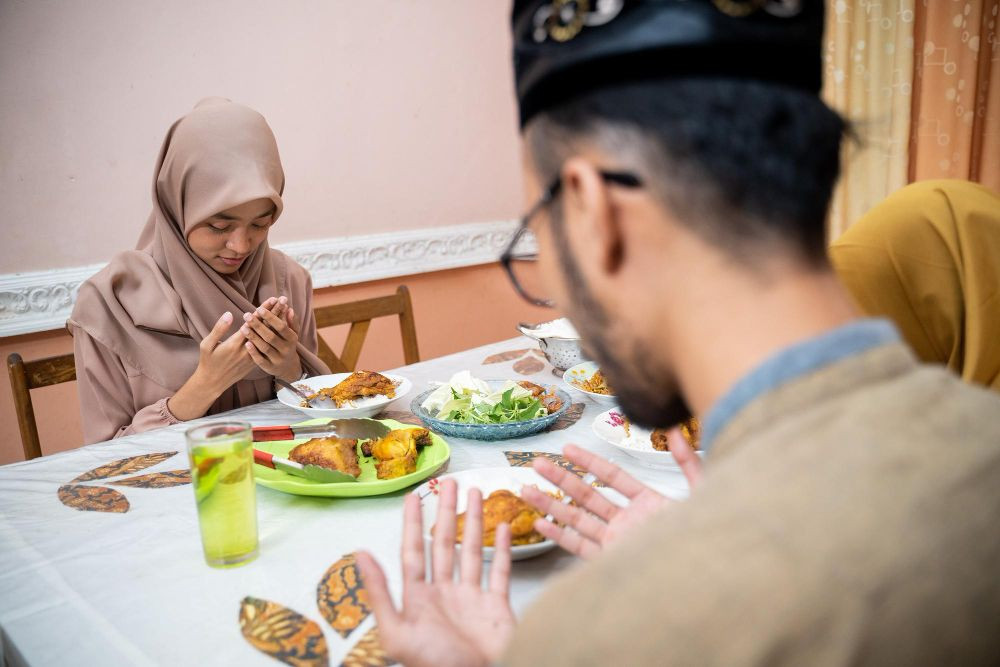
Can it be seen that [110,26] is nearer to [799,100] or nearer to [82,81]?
[82,81]

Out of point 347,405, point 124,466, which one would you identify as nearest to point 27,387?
point 124,466

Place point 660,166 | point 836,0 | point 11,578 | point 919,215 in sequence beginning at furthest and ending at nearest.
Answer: point 836,0 < point 919,215 < point 11,578 < point 660,166

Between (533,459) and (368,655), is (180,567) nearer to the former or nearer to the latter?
(368,655)

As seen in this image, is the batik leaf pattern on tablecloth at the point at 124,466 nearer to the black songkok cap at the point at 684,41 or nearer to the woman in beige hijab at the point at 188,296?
the woman in beige hijab at the point at 188,296

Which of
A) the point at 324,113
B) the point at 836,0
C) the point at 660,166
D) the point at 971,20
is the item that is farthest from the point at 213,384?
the point at 971,20

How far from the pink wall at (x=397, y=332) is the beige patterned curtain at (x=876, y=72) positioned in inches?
72.9

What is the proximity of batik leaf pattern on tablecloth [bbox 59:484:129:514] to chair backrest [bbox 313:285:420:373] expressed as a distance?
1106 mm

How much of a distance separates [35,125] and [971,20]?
13.1 feet

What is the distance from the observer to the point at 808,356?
1.68 feet

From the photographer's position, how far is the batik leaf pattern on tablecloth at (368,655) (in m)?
0.73

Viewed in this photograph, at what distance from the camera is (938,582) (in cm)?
40

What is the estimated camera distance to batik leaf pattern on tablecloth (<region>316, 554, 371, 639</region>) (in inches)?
31.7

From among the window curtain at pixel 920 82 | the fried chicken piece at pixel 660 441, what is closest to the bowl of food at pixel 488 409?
the fried chicken piece at pixel 660 441

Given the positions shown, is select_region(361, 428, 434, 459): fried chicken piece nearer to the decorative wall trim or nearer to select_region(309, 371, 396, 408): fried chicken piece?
select_region(309, 371, 396, 408): fried chicken piece
